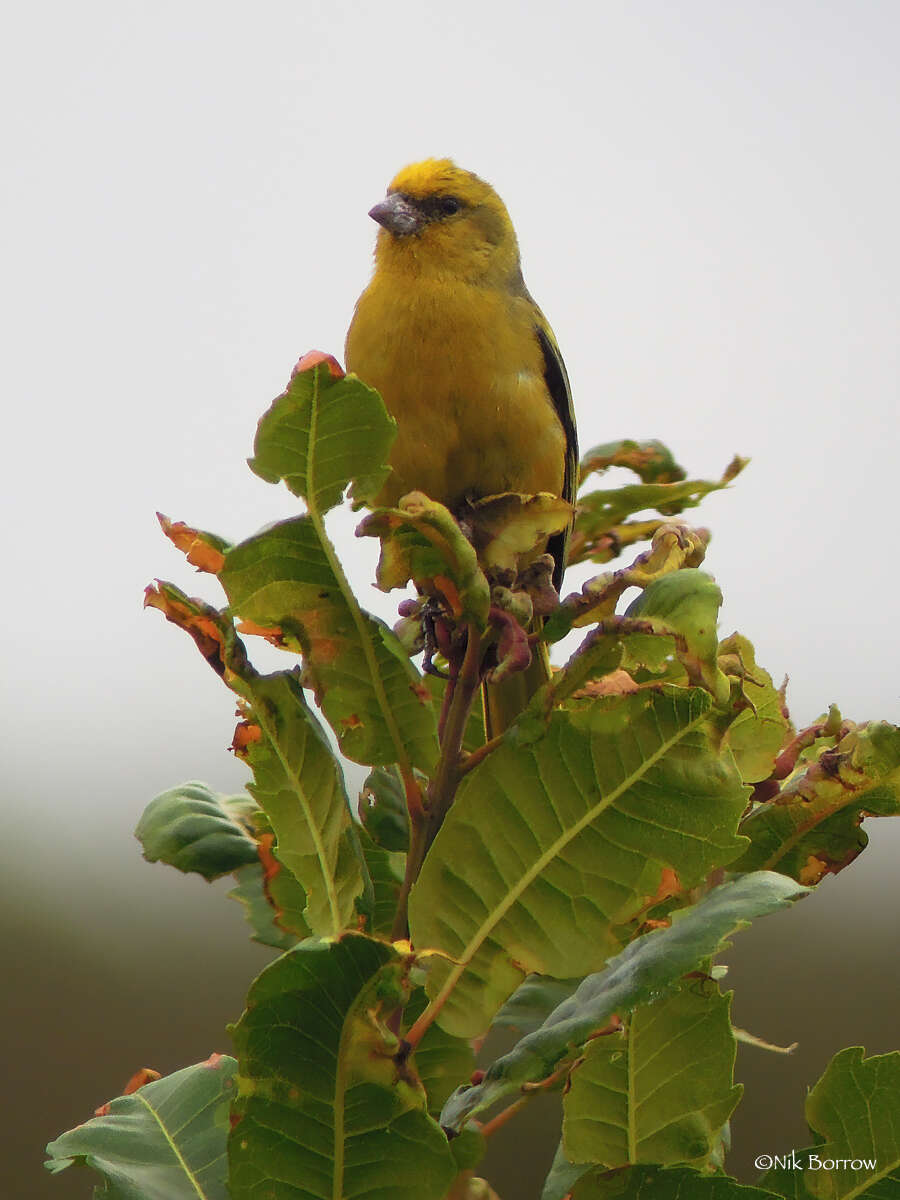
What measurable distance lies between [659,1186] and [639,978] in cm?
34

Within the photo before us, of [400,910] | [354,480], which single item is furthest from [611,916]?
[354,480]

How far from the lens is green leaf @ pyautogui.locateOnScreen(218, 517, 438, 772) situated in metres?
1.85

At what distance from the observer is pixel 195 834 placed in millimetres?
1980

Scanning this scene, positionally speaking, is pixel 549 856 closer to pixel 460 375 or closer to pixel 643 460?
pixel 643 460

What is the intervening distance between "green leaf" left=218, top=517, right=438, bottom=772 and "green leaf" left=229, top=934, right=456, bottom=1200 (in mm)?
411

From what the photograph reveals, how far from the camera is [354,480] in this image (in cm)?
180

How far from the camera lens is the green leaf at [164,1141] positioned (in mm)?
1791

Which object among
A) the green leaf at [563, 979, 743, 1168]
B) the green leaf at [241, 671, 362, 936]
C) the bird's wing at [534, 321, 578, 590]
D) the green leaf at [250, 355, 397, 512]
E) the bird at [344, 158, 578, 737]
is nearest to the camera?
the green leaf at [250, 355, 397, 512]

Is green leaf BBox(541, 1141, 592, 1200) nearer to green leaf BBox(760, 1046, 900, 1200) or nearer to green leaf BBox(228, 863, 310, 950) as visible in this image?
green leaf BBox(760, 1046, 900, 1200)

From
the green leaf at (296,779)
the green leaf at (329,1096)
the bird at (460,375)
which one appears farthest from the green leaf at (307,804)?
the bird at (460,375)

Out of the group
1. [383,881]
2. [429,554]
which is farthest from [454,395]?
[383,881]

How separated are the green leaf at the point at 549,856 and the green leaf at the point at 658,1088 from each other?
22 cm

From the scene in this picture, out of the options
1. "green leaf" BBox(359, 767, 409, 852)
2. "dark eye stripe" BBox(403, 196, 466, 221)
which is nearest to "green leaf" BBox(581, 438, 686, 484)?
"green leaf" BBox(359, 767, 409, 852)

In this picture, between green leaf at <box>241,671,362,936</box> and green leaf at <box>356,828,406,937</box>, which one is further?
green leaf at <box>356,828,406,937</box>
